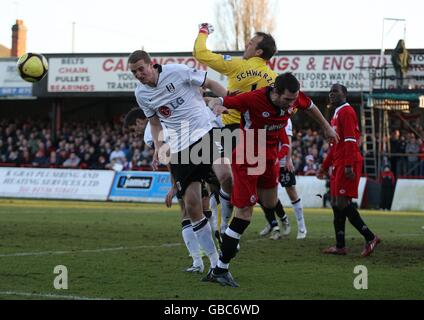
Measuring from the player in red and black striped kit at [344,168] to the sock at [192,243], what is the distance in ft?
8.64

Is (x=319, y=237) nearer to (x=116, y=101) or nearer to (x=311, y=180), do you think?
(x=311, y=180)

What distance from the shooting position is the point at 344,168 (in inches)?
462

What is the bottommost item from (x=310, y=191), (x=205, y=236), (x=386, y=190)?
(x=310, y=191)

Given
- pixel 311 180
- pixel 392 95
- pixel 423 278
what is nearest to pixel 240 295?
pixel 423 278

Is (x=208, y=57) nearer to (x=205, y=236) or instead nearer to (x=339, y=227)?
(x=205, y=236)

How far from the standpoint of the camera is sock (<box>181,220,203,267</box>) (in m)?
9.48

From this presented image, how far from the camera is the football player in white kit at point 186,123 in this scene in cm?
909

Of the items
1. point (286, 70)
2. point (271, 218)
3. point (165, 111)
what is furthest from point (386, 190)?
point (165, 111)

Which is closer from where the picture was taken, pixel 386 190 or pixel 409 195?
pixel 409 195

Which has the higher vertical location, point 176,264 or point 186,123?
point 186,123

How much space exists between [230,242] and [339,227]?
142 inches

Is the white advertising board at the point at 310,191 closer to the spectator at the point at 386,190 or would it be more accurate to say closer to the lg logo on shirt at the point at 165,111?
the spectator at the point at 386,190

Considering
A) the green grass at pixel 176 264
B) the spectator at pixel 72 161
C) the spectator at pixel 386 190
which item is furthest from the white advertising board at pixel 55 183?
the green grass at pixel 176 264

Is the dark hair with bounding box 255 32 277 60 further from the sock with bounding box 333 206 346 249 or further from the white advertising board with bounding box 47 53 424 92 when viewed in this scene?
the white advertising board with bounding box 47 53 424 92
